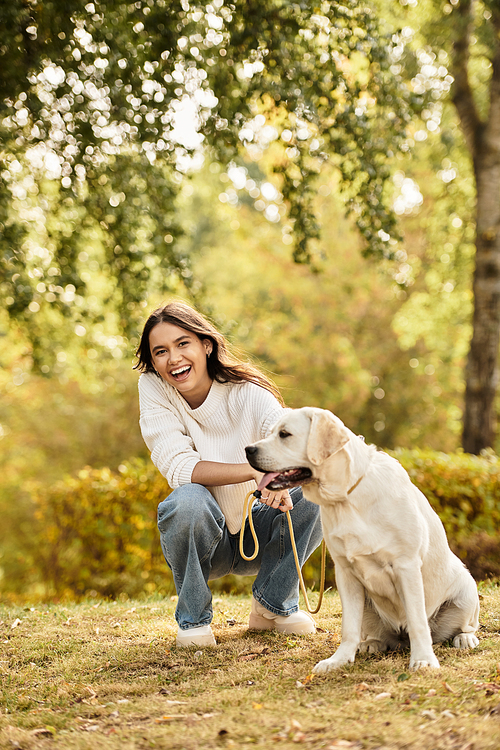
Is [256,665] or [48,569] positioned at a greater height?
[256,665]

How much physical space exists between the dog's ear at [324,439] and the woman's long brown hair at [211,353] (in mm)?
1081

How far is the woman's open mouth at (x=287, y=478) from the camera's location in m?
2.87

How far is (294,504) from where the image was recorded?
3588mm

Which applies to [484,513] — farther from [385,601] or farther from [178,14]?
[178,14]

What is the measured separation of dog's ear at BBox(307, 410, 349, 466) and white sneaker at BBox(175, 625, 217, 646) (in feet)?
4.04

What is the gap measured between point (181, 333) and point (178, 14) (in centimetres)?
321

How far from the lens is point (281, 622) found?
3.60 metres

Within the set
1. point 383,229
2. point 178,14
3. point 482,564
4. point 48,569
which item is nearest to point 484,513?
point 482,564

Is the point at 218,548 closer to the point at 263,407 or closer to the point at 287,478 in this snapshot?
the point at 263,407

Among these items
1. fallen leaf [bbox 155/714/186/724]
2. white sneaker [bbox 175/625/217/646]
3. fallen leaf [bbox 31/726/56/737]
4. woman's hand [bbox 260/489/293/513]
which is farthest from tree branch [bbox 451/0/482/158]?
fallen leaf [bbox 31/726/56/737]

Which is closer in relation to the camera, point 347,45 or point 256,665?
point 256,665

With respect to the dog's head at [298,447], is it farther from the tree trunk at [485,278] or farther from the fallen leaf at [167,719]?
the tree trunk at [485,278]

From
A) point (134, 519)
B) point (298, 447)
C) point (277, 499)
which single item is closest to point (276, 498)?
point (277, 499)

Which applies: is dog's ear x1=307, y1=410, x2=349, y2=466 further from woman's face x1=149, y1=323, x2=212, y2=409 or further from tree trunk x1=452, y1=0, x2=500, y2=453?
tree trunk x1=452, y1=0, x2=500, y2=453
